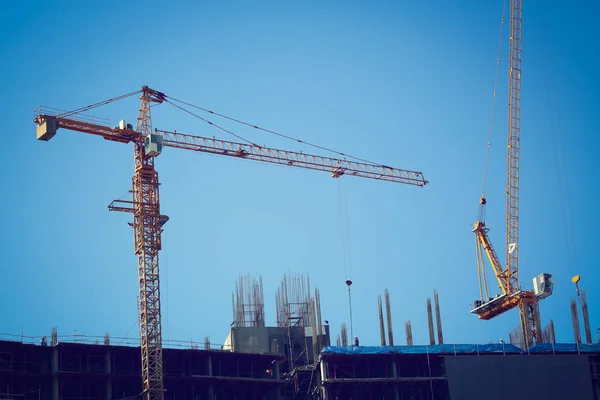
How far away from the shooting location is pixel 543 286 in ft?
390

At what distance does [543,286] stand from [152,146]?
51157 millimetres

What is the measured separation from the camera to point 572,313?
373 feet

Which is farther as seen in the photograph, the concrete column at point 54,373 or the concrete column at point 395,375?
the concrete column at point 395,375

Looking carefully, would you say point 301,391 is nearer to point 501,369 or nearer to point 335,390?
point 335,390

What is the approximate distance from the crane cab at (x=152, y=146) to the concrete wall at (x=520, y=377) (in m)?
35.8

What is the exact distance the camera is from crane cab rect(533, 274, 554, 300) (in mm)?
118812

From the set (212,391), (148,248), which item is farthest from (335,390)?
(148,248)

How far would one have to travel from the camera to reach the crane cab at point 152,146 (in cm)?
9951

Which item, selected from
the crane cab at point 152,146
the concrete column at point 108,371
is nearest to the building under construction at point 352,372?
the concrete column at point 108,371

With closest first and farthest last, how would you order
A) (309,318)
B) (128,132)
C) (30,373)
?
(30,373) → (128,132) → (309,318)

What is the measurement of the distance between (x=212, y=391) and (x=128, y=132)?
27.8 m

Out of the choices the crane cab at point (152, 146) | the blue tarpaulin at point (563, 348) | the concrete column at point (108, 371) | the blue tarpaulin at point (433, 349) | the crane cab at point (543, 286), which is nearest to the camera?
the concrete column at point (108, 371)

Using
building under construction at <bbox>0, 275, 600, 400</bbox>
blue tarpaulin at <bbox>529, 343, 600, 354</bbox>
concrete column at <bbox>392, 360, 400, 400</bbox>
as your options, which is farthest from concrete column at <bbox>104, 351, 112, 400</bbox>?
blue tarpaulin at <bbox>529, 343, 600, 354</bbox>

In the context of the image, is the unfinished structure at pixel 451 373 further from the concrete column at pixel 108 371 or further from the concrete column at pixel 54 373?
the concrete column at pixel 54 373
